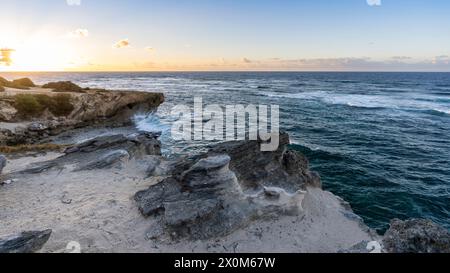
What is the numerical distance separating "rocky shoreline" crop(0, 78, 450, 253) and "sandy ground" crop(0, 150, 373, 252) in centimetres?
4

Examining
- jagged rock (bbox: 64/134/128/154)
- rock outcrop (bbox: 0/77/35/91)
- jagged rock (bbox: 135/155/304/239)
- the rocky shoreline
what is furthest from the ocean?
rock outcrop (bbox: 0/77/35/91)

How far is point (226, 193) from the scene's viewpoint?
13602 millimetres

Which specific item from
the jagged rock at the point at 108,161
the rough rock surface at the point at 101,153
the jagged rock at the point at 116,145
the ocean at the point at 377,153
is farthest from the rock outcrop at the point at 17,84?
the jagged rock at the point at 108,161

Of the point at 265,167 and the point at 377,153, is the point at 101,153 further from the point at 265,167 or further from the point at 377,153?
the point at 377,153

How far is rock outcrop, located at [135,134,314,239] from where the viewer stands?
41.4 feet

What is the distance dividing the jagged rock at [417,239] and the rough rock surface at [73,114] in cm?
3045

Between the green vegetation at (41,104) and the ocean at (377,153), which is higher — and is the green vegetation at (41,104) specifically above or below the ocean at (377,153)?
above

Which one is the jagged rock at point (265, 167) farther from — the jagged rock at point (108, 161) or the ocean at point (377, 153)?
the ocean at point (377, 153)

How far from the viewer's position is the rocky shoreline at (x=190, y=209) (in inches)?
459

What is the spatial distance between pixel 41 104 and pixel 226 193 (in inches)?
1243

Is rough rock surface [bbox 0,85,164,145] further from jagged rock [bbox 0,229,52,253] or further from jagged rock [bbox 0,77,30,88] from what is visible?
jagged rock [bbox 0,229,52,253]

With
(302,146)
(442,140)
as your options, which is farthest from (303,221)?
(442,140)
